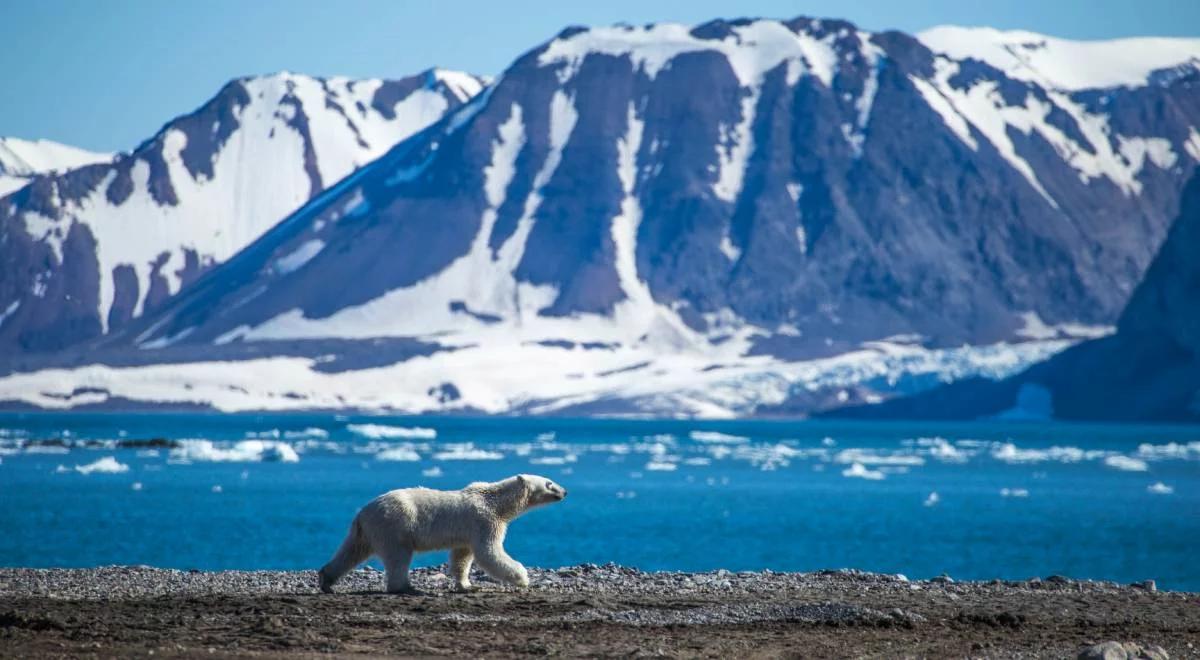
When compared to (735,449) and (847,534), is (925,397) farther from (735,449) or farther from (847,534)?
(847,534)

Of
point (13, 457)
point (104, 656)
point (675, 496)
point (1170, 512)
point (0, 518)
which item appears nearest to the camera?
point (104, 656)

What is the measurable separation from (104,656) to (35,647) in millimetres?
832

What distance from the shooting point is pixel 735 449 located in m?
114

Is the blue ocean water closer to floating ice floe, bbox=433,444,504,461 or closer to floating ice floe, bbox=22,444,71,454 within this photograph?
floating ice floe, bbox=433,444,504,461

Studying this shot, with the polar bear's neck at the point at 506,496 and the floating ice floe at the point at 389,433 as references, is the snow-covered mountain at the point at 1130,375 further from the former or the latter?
the polar bear's neck at the point at 506,496

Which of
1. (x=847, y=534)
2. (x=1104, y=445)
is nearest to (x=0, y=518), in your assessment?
(x=847, y=534)

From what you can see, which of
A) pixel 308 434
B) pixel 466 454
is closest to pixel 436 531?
pixel 466 454

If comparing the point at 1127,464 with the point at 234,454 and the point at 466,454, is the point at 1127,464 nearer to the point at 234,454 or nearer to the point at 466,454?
the point at 466,454

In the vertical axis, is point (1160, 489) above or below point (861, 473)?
above

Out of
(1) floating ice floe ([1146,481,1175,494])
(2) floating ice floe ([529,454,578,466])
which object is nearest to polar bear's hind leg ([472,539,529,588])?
(1) floating ice floe ([1146,481,1175,494])

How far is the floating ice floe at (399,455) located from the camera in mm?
93688

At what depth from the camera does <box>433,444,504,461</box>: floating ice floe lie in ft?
305

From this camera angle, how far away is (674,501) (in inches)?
2564

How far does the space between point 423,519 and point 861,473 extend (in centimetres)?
6573
